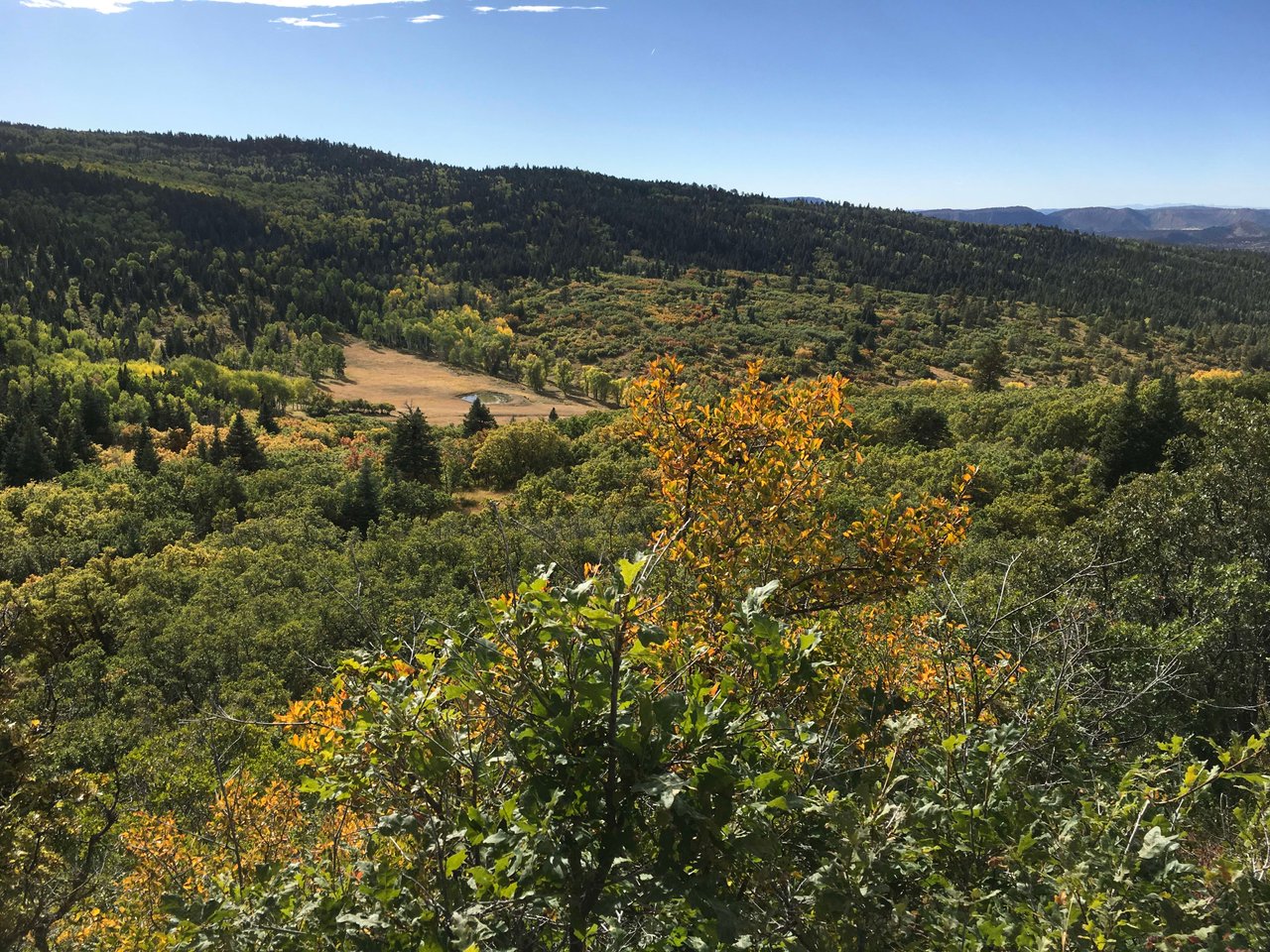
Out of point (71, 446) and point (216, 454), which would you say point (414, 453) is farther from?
point (71, 446)

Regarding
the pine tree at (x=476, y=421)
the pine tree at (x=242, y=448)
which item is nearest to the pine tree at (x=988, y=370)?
the pine tree at (x=476, y=421)

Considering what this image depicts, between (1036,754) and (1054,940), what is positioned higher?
(1054,940)

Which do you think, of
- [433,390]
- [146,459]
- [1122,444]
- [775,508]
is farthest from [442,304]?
[775,508]

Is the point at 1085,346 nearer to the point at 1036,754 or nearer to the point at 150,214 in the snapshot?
the point at 1036,754

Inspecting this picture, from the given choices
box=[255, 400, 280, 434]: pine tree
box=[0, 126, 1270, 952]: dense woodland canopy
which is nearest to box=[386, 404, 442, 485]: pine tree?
box=[0, 126, 1270, 952]: dense woodland canopy

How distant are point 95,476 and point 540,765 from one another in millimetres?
66555

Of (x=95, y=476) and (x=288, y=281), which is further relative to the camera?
(x=288, y=281)

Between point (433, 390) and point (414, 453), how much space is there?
70121 mm

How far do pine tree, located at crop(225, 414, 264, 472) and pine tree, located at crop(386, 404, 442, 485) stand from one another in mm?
12856

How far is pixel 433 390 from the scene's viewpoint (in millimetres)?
123062

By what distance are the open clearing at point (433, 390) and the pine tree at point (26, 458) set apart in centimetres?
4560

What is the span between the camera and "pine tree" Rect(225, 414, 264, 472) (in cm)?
5853

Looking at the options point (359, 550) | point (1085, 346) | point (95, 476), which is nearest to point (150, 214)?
point (95, 476)

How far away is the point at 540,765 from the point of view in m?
2.98
